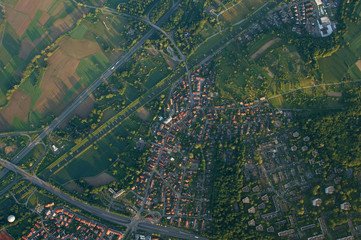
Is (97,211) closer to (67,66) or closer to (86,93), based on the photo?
(86,93)

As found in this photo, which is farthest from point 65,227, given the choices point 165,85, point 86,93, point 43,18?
point 43,18

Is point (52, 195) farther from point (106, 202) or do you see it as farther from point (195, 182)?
point (195, 182)

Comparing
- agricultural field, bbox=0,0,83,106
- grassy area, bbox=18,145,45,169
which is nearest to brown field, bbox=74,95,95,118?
grassy area, bbox=18,145,45,169

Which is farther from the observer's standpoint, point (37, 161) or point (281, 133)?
point (37, 161)

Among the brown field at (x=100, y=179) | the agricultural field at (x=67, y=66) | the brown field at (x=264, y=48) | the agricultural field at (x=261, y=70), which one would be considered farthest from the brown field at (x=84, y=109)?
the brown field at (x=264, y=48)

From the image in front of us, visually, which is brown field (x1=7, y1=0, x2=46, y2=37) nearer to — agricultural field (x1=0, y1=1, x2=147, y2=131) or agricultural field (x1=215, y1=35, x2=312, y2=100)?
agricultural field (x1=0, y1=1, x2=147, y2=131)

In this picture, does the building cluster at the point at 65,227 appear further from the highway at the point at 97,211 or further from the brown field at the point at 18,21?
the brown field at the point at 18,21

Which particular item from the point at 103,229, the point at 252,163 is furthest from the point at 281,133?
the point at 103,229
